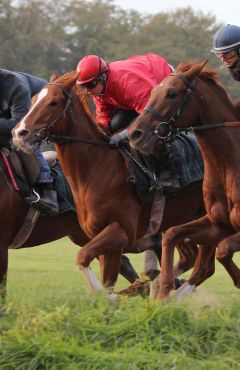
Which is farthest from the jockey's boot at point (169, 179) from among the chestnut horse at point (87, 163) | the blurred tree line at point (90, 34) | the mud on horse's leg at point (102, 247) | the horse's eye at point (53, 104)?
the blurred tree line at point (90, 34)

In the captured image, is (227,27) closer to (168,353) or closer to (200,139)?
(200,139)

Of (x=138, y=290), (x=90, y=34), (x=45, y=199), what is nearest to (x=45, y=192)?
(x=45, y=199)

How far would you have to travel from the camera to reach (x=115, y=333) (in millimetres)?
5961

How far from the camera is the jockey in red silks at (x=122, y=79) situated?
8.70 m

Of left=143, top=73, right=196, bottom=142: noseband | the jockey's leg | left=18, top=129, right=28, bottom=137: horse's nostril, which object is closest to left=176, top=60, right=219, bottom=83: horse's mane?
left=143, top=73, right=196, bottom=142: noseband

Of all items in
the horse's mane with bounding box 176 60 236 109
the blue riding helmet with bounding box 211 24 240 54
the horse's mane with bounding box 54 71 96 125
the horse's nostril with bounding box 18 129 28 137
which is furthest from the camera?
the horse's mane with bounding box 54 71 96 125

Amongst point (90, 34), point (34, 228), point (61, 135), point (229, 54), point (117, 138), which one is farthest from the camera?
point (90, 34)

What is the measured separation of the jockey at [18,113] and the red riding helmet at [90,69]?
676 mm

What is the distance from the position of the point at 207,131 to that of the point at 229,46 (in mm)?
790

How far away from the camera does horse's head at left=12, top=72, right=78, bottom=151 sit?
8.15 m

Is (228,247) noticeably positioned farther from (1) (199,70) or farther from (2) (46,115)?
(2) (46,115)

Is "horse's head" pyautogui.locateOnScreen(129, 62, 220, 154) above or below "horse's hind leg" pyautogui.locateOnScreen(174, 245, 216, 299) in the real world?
above

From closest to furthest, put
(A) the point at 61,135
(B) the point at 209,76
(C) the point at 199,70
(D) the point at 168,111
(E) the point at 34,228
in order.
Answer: (D) the point at 168,111
(C) the point at 199,70
(B) the point at 209,76
(A) the point at 61,135
(E) the point at 34,228

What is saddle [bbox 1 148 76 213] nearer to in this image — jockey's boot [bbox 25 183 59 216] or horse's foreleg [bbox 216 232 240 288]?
jockey's boot [bbox 25 183 59 216]
